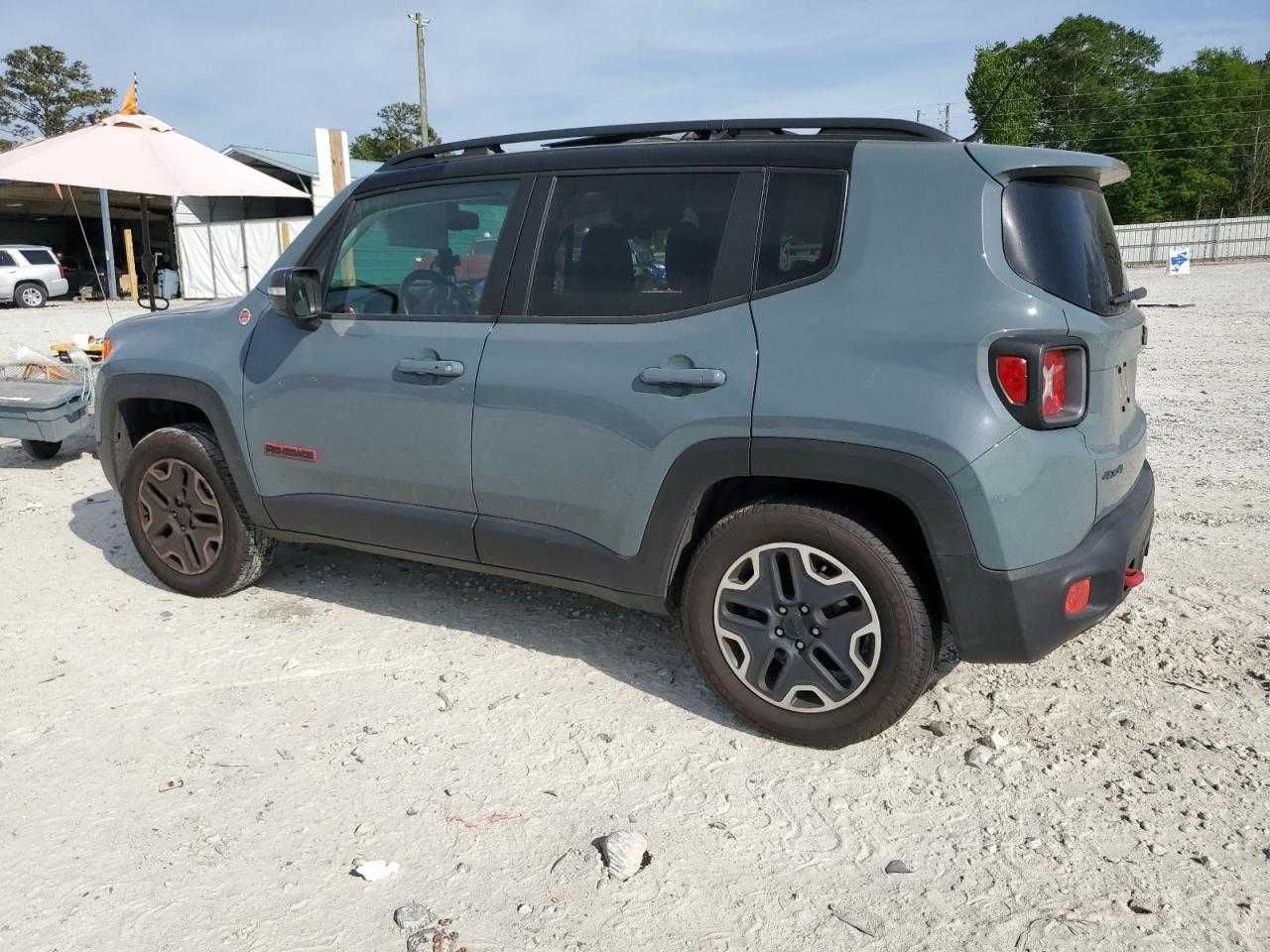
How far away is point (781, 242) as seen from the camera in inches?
123

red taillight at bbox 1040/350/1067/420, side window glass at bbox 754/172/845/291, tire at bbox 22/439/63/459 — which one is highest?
side window glass at bbox 754/172/845/291

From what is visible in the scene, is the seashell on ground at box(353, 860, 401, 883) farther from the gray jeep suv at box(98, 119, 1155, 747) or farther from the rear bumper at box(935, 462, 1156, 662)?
the rear bumper at box(935, 462, 1156, 662)

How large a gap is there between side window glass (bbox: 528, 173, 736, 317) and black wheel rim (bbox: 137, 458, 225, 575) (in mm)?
1952

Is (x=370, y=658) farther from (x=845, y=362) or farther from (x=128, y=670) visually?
(x=845, y=362)

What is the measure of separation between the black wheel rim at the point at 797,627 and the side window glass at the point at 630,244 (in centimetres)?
89

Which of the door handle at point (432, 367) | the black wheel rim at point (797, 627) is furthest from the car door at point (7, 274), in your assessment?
the black wheel rim at point (797, 627)

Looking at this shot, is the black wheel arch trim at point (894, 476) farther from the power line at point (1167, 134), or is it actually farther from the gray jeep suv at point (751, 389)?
the power line at point (1167, 134)

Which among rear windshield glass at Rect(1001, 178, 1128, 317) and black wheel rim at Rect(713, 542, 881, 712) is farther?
black wheel rim at Rect(713, 542, 881, 712)

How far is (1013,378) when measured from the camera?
2732 millimetres

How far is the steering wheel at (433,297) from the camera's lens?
3.78m

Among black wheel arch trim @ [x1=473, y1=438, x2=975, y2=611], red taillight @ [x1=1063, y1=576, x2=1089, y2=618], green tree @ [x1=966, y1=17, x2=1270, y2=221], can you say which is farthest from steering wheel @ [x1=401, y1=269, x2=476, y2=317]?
green tree @ [x1=966, y1=17, x2=1270, y2=221]

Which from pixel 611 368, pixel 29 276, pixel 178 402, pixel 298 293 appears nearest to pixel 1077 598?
pixel 611 368

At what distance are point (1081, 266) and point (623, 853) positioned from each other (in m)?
2.15

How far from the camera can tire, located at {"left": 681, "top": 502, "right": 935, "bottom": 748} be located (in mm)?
2980
